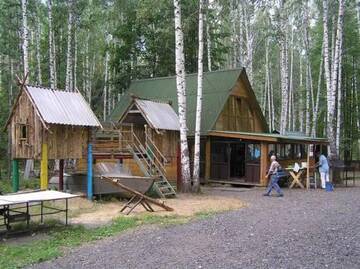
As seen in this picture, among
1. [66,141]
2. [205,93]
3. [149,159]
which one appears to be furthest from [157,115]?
[205,93]

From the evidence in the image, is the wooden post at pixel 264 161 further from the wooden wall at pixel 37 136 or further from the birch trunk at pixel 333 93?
the wooden wall at pixel 37 136

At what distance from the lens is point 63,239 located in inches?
Answer: 396

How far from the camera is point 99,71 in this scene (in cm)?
4316

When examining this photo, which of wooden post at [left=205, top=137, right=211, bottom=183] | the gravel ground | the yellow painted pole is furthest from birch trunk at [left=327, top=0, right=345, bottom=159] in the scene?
the yellow painted pole

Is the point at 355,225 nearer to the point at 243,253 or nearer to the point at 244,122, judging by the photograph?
the point at 243,253

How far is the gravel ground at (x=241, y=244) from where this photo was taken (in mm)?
7609

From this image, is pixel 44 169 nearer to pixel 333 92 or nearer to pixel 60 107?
pixel 60 107

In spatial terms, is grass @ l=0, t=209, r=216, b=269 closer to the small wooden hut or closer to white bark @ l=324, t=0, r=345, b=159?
the small wooden hut

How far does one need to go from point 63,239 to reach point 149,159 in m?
8.86

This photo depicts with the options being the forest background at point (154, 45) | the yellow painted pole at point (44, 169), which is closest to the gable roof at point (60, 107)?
the yellow painted pole at point (44, 169)

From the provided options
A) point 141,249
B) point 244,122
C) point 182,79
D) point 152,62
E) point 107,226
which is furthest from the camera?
point 152,62

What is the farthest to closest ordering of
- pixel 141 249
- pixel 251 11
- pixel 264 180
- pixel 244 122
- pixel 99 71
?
pixel 99 71 → pixel 251 11 → pixel 244 122 → pixel 264 180 → pixel 141 249

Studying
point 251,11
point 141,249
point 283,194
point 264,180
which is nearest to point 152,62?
point 251,11

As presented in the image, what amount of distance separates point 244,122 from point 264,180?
549 centimetres
